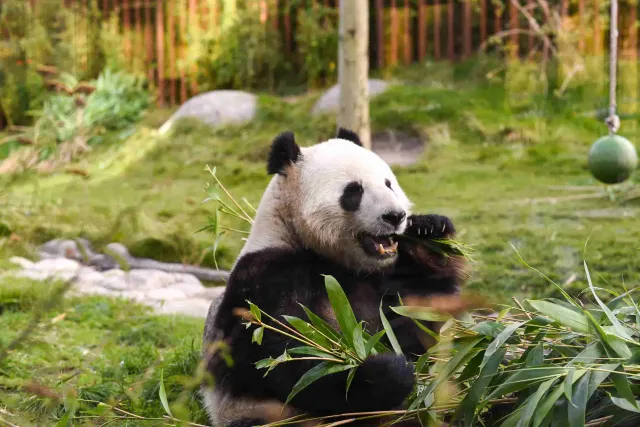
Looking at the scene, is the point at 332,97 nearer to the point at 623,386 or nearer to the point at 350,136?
the point at 350,136

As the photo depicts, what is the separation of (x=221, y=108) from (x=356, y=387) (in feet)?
32.4

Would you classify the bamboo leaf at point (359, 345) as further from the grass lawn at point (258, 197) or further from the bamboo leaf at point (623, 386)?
the bamboo leaf at point (623, 386)

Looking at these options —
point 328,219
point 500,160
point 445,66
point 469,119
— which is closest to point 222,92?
point 445,66

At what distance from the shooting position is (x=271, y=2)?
13.7m

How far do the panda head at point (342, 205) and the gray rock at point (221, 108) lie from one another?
859cm

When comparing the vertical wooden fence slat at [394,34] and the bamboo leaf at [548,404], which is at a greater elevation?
the vertical wooden fence slat at [394,34]

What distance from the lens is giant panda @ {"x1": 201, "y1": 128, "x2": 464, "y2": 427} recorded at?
288cm

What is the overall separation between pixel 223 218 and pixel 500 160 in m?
3.26

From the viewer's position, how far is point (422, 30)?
12.7 metres

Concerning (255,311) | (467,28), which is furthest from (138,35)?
(255,311)

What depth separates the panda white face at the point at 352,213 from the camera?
3178 mm

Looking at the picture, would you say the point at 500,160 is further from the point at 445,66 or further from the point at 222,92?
the point at 222,92

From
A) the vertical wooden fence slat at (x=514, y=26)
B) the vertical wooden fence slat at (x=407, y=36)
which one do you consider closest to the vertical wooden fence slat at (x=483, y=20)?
the vertical wooden fence slat at (x=514, y=26)

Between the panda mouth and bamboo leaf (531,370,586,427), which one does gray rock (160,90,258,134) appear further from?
bamboo leaf (531,370,586,427)
